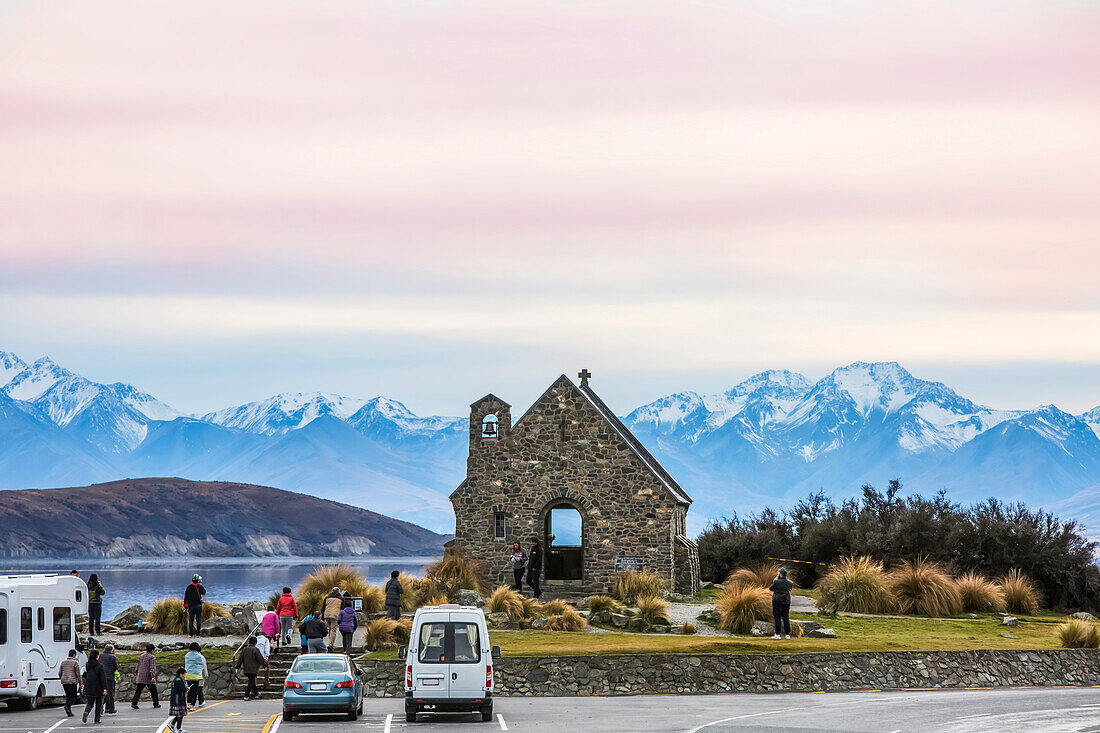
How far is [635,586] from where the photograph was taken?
4788 cm

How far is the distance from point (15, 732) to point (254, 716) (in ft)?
16.5

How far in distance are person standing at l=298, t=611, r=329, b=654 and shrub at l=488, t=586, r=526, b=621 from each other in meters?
9.04

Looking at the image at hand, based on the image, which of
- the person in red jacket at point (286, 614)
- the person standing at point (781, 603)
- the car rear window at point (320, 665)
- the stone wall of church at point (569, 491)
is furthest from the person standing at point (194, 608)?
the person standing at point (781, 603)

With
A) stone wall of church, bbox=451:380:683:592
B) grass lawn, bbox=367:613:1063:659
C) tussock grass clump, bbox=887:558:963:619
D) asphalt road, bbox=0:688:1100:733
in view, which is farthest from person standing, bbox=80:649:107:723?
tussock grass clump, bbox=887:558:963:619

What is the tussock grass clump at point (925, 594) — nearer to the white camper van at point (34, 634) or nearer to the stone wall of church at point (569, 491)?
the stone wall of church at point (569, 491)

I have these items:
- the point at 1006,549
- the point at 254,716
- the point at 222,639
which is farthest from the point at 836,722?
the point at 1006,549

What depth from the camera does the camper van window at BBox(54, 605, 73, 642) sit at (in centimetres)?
3519

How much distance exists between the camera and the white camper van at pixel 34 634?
33.7m

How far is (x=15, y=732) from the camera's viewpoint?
2769cm

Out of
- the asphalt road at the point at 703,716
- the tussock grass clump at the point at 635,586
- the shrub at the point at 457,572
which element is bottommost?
the asphalt road at the point at 703,716

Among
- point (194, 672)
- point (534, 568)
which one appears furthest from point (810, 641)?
point (194, 672)

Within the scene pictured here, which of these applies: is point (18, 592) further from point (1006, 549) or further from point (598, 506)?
point (1006, 549)

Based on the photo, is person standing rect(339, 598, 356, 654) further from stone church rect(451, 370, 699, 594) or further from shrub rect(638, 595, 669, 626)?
stone church rect(451, 370, 699, 594)

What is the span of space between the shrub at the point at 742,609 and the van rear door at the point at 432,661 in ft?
47.7
